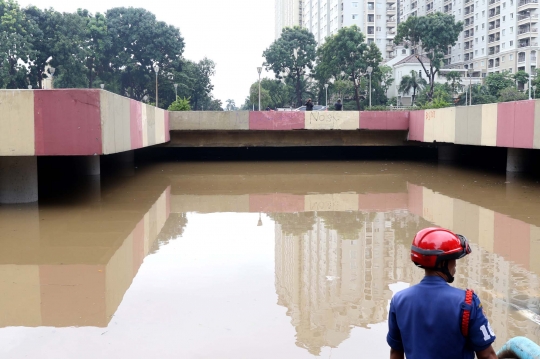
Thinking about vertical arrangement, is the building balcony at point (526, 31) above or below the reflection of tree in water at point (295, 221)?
above

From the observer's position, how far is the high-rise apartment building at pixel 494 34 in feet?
232

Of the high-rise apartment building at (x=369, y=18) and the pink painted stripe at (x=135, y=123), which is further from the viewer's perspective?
the high-rise apartment building at (x=369, y=18)

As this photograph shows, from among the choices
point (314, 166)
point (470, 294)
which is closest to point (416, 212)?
point (470, 294)

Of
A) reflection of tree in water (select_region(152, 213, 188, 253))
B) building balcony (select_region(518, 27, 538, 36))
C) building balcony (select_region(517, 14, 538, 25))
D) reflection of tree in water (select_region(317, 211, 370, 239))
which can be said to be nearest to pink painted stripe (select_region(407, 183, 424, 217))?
reflection of tree in water (select_region(317, 211, 370, 239))

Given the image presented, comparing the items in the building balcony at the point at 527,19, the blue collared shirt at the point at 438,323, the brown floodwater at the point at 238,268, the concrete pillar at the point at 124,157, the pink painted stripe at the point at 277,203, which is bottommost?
the brown floodwater at the point at 238,268

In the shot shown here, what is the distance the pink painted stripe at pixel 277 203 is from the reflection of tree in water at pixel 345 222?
33.9 inches

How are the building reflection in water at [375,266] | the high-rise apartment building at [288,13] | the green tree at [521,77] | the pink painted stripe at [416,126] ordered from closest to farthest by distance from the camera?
the building reflection in water at [375,266] < the pink painted stripe at [416,126] < the green tree at [521,77] < the high-rise apartment building at [288,13]

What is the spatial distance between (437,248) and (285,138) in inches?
858

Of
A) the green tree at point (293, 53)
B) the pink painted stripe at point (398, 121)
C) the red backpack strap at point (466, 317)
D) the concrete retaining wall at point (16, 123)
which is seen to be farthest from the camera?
the green tree at point (293, 53)

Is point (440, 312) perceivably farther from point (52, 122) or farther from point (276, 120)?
point (276, 120)

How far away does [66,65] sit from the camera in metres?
49.2

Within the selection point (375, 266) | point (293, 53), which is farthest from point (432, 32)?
point (375, 266)

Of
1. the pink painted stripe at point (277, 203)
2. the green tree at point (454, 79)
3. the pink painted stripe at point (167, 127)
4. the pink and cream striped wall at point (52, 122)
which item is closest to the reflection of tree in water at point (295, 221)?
the pink painted stripe at point (277, 203)

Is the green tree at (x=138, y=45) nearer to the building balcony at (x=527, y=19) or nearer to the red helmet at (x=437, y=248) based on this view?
the building balcony at (x=527, y=19)
